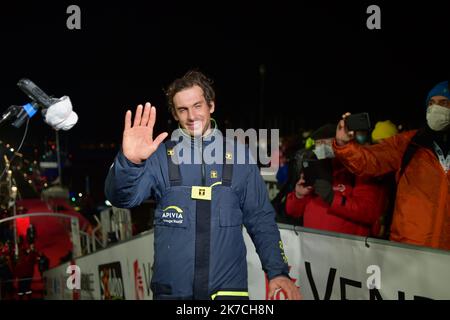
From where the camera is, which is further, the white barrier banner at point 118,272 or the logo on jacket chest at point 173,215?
the white barrier banner at point 118,272

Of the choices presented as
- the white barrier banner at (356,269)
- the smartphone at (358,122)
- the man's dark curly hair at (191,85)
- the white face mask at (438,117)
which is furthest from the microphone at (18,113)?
the white face mask at (438,117)

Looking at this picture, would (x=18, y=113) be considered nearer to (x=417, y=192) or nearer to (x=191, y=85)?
(x=191, y=85)

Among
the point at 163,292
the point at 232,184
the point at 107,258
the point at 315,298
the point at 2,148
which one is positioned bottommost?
the point at 107,258

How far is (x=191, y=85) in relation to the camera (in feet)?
9.25

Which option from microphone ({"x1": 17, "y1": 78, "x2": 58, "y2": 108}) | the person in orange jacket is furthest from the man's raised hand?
the person in orange jacket

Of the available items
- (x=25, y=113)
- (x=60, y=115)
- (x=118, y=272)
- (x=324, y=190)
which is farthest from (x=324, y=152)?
(x=118, y=272)

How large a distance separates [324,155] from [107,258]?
3.58 meters

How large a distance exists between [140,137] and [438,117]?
2.16 m

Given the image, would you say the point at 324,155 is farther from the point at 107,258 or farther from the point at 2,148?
the point at 107,258

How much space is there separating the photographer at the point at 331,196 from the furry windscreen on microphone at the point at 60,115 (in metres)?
2.29

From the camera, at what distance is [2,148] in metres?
2.96

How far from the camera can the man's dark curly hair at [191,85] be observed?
283 centimetres

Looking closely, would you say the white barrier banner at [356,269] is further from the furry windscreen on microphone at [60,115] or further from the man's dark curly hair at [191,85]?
the furry windscreen on microphone at [60,115]

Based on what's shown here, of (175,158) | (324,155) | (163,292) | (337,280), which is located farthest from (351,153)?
(163,292)
